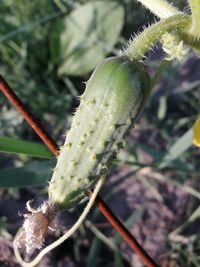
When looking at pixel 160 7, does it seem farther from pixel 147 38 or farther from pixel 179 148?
pixel 179 148

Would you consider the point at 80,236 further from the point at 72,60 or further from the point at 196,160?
the point at 72,60

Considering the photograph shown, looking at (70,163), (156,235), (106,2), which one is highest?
(70,163)

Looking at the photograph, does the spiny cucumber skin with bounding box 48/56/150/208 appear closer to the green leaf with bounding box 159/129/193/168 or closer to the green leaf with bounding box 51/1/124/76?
the green leaf with bounding box 159/129/193/168

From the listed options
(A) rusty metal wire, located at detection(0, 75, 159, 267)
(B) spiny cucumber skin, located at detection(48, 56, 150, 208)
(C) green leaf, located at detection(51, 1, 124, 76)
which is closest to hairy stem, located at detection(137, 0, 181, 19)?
(B) spiny cucumber skin, located at detection(48, 56, 150, 208)

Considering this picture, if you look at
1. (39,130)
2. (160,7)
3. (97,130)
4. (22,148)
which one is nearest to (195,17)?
(160,7)

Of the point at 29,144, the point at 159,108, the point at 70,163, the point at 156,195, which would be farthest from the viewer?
the point at 159,108

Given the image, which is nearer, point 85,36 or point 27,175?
point 27,175

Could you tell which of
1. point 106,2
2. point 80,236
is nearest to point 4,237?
point 80,236
